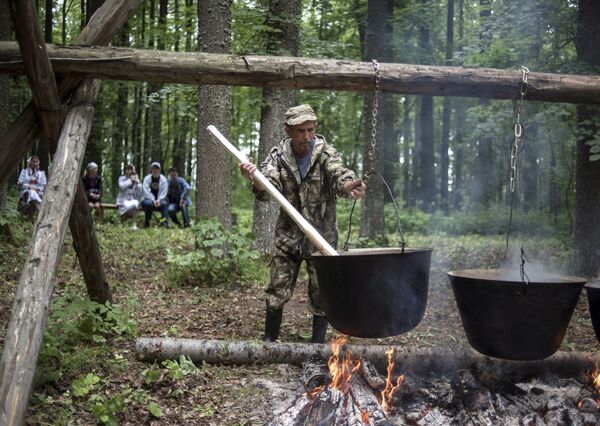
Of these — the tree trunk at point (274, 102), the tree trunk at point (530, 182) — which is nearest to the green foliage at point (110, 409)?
the tree trunk at point (274, 102)

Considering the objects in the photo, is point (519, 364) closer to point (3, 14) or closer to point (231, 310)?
point (231, 310)

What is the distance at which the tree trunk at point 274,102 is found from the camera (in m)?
8.48

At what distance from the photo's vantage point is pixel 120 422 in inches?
148

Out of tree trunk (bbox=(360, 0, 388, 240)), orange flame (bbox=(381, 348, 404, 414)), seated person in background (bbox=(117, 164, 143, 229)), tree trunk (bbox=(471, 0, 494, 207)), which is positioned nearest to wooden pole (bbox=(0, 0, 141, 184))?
orange flame (bbox=(381, 348, 404, 414))

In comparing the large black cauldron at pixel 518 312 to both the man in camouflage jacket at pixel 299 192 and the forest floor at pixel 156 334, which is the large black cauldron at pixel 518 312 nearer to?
the forest floor at pixel 156 334

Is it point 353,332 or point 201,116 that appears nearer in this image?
point 353,332

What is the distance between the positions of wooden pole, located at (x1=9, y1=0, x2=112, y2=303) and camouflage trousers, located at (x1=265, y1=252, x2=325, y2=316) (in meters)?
1.61

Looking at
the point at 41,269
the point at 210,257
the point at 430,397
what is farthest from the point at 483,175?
the point at 41,269

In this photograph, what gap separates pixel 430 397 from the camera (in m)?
4.07

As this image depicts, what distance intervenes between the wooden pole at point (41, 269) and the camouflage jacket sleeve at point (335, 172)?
202cm

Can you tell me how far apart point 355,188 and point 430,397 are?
171cm

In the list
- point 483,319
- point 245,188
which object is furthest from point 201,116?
point 245,188

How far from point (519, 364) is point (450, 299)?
326cm

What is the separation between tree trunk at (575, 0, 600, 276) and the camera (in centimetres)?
732
